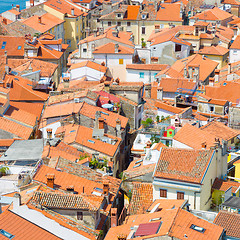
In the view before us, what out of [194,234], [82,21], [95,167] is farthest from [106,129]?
[82,21]

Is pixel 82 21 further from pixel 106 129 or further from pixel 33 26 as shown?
pixel 106 129

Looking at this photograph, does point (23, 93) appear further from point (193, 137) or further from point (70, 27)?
point (70, 27)

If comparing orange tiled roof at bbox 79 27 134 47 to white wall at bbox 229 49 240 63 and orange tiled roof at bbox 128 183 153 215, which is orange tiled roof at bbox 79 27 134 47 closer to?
white wall at bbox 229 49 240 63

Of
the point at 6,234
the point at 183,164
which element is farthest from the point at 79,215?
the point at 183,164

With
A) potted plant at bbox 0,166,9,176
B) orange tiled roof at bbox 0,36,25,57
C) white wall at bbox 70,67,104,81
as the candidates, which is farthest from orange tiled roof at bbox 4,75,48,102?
potted plant at bbox 0,166,9,176

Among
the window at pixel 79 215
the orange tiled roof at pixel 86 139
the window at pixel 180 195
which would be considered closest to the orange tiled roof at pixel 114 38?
the orange tiled roof at pixel 86 139

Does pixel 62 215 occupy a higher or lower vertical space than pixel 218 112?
higher
